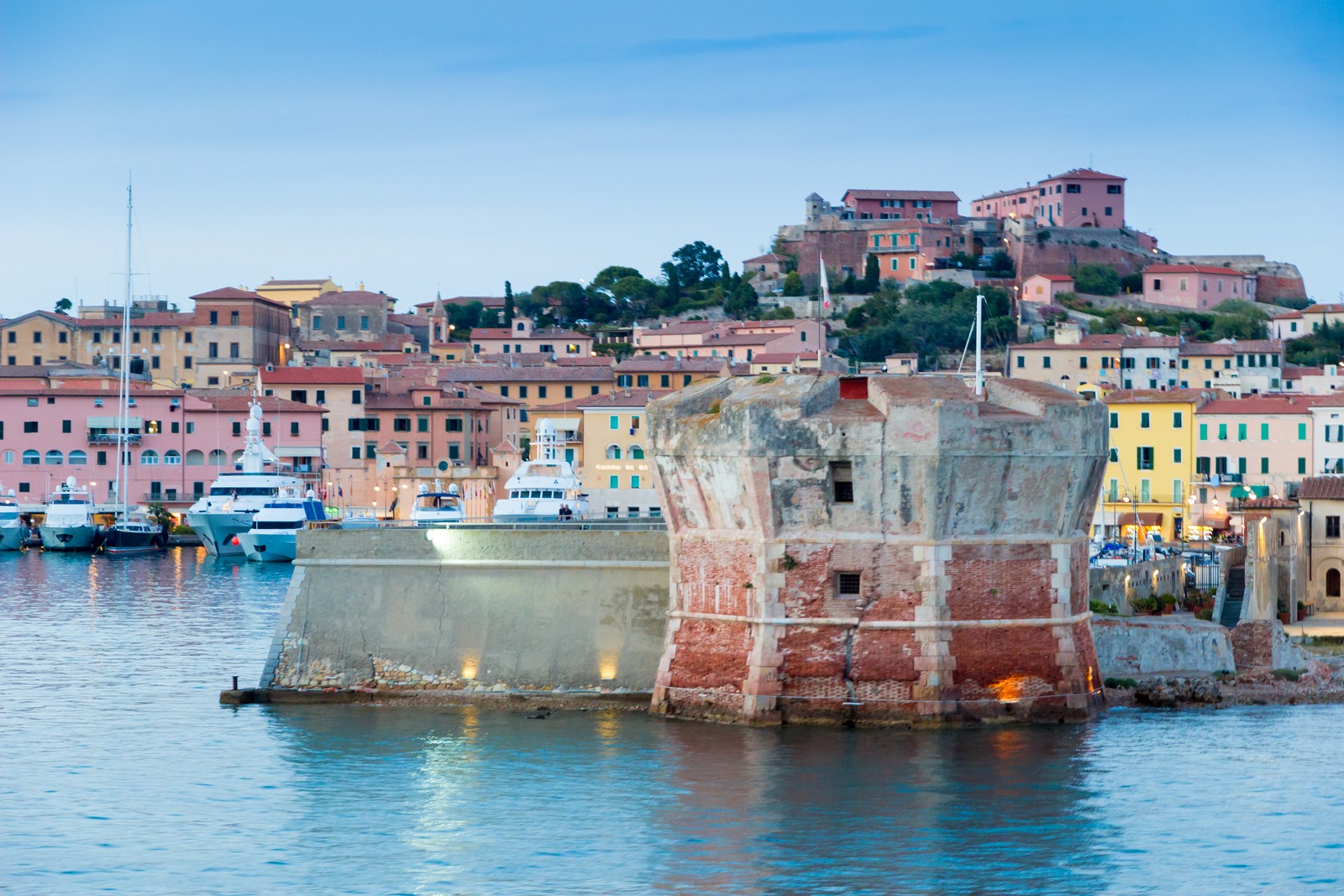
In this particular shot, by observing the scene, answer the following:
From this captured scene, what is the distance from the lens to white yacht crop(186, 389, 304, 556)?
234ft

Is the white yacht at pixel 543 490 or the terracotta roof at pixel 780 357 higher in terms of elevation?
the terracotta roof at pixel 780 357

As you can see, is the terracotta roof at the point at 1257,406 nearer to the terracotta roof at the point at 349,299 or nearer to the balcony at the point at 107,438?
the balcony at the point at 107,438

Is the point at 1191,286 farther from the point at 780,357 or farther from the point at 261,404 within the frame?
the point at 261,404

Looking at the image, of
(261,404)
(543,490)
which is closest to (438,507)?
(543,490)

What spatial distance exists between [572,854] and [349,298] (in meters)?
101

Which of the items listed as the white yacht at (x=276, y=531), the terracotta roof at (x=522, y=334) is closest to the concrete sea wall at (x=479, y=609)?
the white yacht at (x=276, y=531)

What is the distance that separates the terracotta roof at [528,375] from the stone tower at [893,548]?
6565 centimetres

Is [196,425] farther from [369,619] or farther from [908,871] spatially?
[908,871]

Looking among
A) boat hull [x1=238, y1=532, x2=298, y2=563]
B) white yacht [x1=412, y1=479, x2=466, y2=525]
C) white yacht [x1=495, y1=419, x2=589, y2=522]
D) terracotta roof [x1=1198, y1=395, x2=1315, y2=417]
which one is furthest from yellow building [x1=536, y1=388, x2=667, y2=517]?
terracotta roof [x1=1198, y1=395, x2=1315, y2=417]

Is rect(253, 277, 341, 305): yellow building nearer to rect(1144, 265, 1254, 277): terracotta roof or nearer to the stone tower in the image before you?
rect(1144, 265, 1254, 277): terracotta roof

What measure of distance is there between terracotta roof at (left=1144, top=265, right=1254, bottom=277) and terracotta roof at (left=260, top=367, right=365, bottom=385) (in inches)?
1916

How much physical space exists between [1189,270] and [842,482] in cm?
9475

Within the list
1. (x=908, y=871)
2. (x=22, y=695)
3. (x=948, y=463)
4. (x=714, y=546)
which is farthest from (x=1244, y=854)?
(x=22, y=695)

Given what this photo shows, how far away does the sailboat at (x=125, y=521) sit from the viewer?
255 ft
